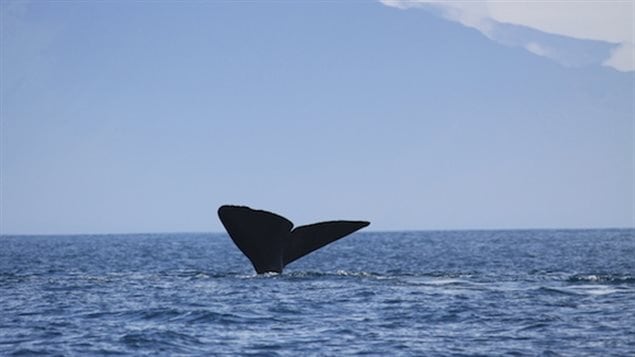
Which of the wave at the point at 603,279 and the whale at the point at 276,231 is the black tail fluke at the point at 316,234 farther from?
the wave at the point at 603,279

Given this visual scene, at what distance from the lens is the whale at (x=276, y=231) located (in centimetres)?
2180

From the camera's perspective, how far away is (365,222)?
21297mm

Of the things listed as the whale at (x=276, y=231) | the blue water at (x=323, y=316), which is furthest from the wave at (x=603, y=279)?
the whale at (x=276, y=231)

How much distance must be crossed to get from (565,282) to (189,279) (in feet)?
31.1

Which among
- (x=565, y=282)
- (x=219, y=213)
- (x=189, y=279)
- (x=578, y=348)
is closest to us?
(x=578, y=348)

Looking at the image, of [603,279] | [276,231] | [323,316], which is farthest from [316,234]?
[603,279]

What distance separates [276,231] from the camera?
22.2 metres

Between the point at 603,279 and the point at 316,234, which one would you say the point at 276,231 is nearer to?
the point at 316,234

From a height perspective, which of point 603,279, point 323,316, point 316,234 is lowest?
point 323,316

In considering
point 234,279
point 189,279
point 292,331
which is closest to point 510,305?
point 292,331

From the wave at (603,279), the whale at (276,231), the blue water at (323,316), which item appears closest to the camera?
the blue water at (323,316)

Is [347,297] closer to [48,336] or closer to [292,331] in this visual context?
[292,331]

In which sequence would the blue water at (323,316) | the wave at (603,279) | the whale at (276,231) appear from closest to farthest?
1. the blue water at (323,316)
2. the whale at (276,231)
3. the wave at (603,279)

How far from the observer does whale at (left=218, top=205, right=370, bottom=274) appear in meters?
21.8
